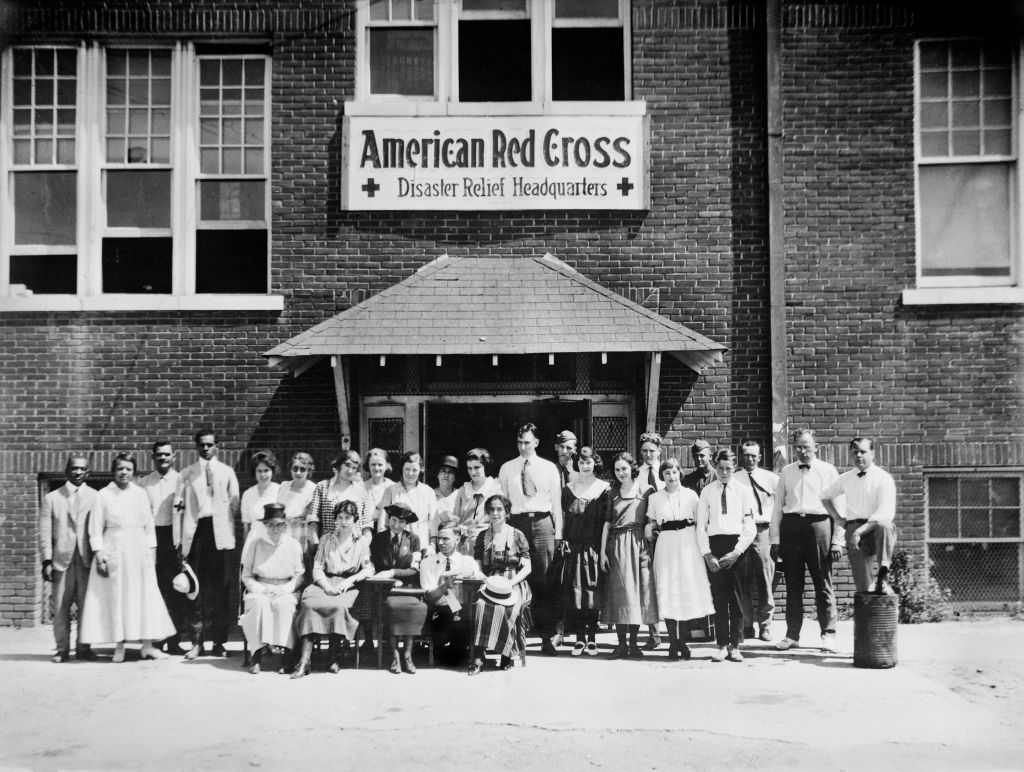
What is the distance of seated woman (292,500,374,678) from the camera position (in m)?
8.34

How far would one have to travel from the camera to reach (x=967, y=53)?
36.1 ft

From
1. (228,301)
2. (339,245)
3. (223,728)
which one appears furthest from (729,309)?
(223,728)

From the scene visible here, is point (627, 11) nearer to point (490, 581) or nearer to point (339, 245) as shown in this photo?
point (339, 245)

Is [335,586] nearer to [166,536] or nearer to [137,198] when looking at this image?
[166,536]

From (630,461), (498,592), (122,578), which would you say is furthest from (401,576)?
(122,578)

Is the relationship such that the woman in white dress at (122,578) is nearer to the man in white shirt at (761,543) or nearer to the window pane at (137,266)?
the window pane at (137,266)

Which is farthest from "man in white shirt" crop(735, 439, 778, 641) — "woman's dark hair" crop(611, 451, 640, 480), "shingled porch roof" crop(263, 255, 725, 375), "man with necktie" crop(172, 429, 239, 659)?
"man with necktie" crop(172, 429, 239, 659)

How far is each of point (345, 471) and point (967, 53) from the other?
777 cm

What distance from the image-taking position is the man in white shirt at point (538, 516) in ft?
29.7

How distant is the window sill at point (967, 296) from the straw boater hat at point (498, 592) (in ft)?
17.6

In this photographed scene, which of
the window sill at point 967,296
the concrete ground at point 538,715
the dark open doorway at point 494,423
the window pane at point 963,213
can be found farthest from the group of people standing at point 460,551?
the window pane at point 963,213

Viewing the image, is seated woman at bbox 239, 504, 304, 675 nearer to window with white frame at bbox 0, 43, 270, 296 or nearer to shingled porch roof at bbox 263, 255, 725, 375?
shingled porch roof at bbox 263, 255, 725, 375

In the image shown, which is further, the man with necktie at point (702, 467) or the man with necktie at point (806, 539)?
the man with necktie at point (702, 467)

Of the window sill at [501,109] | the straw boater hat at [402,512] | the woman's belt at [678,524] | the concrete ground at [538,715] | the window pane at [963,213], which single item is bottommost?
the concrete ground at [538,715]
